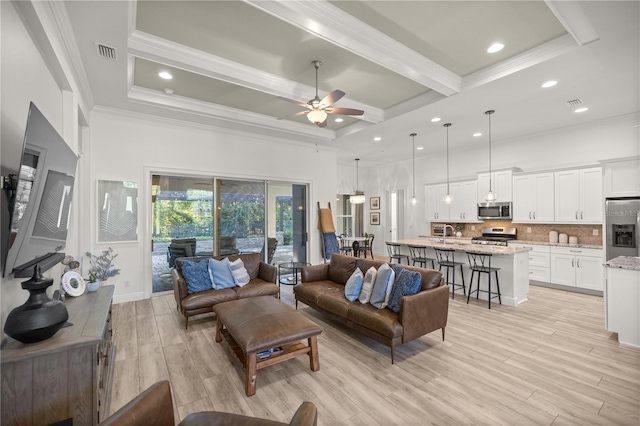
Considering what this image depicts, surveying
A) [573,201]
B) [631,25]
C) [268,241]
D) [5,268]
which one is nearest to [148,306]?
[268,241]

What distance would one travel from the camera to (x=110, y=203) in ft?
15.1

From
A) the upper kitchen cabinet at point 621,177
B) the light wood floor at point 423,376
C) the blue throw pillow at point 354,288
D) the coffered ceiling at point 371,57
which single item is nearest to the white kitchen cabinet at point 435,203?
the coffered ceiling at point 371,57

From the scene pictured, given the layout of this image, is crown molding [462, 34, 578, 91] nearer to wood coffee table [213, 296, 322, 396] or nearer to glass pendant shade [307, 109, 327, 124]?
glass pendant shade [307, 109, 327, 124]

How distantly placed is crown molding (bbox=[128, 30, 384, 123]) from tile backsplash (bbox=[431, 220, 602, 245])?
5540 millimetres

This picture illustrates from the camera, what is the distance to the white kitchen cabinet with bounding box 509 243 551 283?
5636 millimetres

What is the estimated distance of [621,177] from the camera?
4641 millimetres

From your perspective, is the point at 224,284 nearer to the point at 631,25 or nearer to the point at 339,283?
the point at 339,283

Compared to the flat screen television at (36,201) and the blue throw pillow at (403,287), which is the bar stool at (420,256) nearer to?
the blue throw pillow at (403,287)

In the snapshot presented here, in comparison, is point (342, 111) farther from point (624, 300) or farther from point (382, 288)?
point (624, 300)

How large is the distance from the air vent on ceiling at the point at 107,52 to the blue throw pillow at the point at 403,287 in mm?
3911

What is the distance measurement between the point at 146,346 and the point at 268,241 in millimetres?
3273

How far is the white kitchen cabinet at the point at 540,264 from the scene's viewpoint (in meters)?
5.64

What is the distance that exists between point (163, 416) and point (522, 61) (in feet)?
15.5

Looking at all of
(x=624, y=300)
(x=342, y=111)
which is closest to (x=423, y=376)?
(x=624, y=300)
